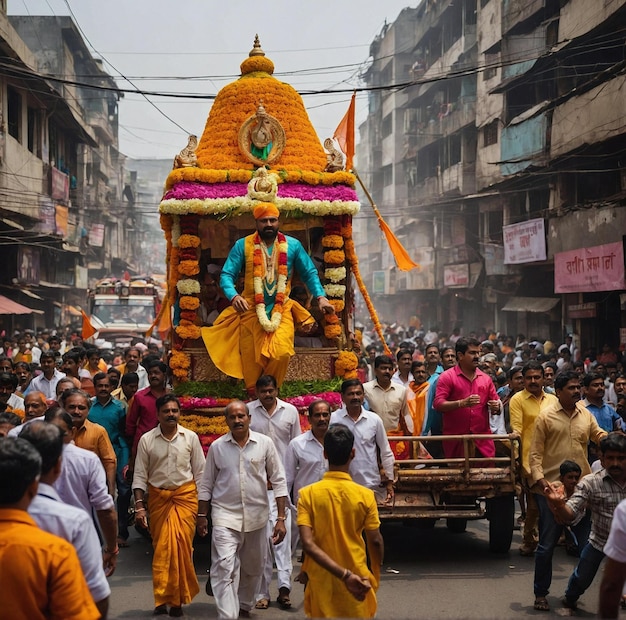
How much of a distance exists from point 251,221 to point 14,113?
22.2 m

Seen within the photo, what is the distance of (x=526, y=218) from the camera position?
3064 cm

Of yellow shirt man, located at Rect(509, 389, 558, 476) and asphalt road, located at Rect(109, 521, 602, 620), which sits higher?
yellow shirt man, located at Rect(509, 389, 558, 476)

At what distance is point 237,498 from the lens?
22.0 feet

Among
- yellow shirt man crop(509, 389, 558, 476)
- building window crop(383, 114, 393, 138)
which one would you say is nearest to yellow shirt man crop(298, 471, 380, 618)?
yellow shirt man crop(509, 389, 558, 476)

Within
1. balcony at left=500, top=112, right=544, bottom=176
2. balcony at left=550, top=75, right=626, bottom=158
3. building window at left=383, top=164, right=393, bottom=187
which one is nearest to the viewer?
balcony at left=550, top=75, right=626, bottom=158

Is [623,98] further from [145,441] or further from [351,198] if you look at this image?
[145,441]

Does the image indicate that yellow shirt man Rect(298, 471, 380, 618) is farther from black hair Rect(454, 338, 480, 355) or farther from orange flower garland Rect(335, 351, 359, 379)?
orange flower garland Rect(335, 351, 359, 379)

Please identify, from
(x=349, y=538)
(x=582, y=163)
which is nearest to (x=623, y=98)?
(x=582, y=163)

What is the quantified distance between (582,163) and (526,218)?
5692 mm

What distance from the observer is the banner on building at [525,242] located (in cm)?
2619

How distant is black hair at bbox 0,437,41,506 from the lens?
339cm

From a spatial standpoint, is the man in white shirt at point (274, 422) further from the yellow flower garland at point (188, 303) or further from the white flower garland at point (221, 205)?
the white flower garland at point (221, 205)

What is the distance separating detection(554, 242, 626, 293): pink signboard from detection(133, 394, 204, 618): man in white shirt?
47.1ft

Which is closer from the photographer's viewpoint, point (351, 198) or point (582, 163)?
point (351, 198)
